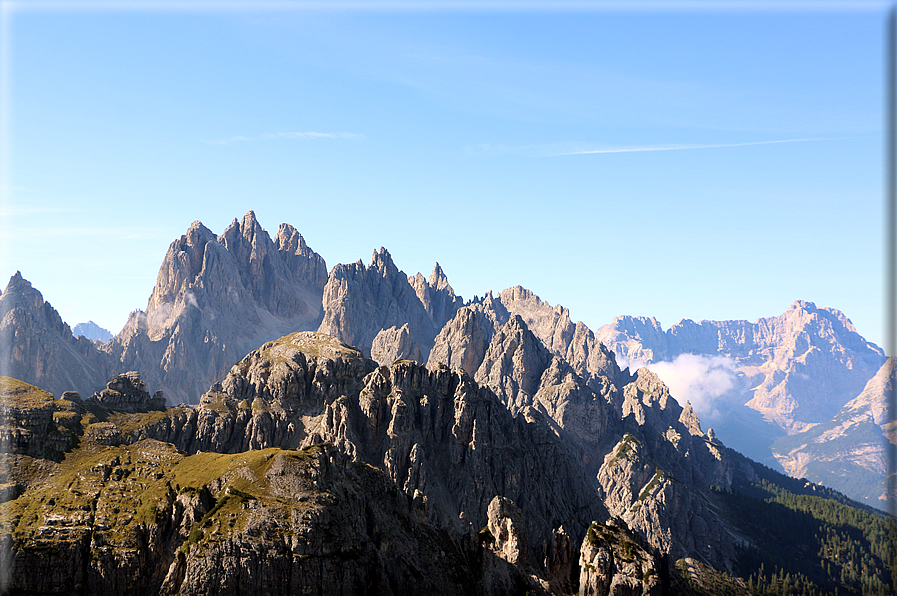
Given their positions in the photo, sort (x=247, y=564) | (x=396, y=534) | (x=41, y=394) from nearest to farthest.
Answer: (x=247, y=564) → (x=396, y=534) → (x=41, y=394)

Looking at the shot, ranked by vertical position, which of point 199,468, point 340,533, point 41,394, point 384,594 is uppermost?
point 41,394

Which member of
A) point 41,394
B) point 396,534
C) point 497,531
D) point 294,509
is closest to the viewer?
point 294,509

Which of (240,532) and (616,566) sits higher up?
(240,532)

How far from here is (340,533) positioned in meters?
124

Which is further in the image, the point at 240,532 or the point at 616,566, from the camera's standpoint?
the point at 616,566

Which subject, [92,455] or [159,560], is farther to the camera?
[92,455]

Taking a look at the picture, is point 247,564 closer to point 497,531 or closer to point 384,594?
point 384,594

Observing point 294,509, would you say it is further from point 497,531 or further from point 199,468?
point 497,531

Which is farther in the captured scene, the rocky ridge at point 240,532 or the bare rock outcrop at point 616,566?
the bare rock outcrop at point 616,566

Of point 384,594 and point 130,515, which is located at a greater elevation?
point 130,515

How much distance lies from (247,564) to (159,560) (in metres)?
20.4

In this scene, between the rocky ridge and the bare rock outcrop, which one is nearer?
the rocky ridge

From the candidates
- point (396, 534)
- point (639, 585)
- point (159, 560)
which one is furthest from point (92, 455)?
point (639, 585)

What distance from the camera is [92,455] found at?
154 m
